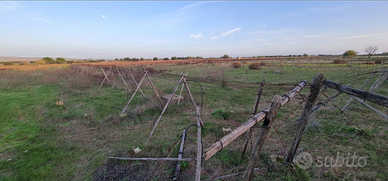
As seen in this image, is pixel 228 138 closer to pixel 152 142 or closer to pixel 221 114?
pixel 152 142

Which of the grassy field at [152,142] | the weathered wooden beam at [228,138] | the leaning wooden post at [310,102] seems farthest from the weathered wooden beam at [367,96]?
the weathered wooden beam at [228,138]

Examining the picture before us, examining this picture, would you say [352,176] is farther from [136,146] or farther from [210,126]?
[136,146]

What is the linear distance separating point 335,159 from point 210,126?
132 inches

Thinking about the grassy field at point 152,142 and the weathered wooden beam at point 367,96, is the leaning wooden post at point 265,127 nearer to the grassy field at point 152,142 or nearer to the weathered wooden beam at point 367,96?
the grassy field at point 152,142

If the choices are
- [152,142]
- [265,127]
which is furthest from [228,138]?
[152,142]

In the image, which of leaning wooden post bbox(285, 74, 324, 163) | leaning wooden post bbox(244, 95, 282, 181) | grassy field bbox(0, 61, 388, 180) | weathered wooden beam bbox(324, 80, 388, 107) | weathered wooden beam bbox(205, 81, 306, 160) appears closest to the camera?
weathered wooden beam bbox(205, 81, 306, 160)

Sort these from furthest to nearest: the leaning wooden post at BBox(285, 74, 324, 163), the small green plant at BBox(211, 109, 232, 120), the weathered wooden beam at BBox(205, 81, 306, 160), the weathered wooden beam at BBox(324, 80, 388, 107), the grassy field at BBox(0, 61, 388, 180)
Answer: the small green plant at BBox(211, 109, 232, 120), the grassy field at BBox(0, 61, 388, 180), the leaning wooden post at BBox(285, 74, 324, 163), the weathered wooden beam at BBox(324, 80, 388, 107), the weathered wooden beam at BBox(205, 81, 306, 160)

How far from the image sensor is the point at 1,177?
345cm

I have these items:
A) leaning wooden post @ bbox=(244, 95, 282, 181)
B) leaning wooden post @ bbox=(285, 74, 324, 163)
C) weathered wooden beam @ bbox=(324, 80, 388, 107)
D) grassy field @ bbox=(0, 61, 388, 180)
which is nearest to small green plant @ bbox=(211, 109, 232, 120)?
grassy field @ bbox=(0, 61, 388, 180)

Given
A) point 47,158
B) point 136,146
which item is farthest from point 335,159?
point 47,158

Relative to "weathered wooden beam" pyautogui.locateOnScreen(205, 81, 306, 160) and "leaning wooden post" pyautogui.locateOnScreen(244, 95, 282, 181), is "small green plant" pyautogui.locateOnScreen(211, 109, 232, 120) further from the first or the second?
"weathered wooden beam" pyautogui.locateOnScreen(205, 81, 306, 160)

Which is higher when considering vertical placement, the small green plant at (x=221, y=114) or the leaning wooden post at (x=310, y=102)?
the leaning wooden post at (x=310, y=102)

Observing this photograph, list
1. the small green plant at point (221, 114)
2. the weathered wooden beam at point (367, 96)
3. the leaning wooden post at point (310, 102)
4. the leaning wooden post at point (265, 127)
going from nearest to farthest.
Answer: the leaning wooden post at point (265, 127), the weathered wooden beam at point (367, 96), the leaning wooden post at point (310, 102), the small green plant at point (221, 114)

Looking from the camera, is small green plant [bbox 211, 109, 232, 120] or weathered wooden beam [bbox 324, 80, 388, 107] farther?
small green plant [bbox 211, 109, 232, 120]
